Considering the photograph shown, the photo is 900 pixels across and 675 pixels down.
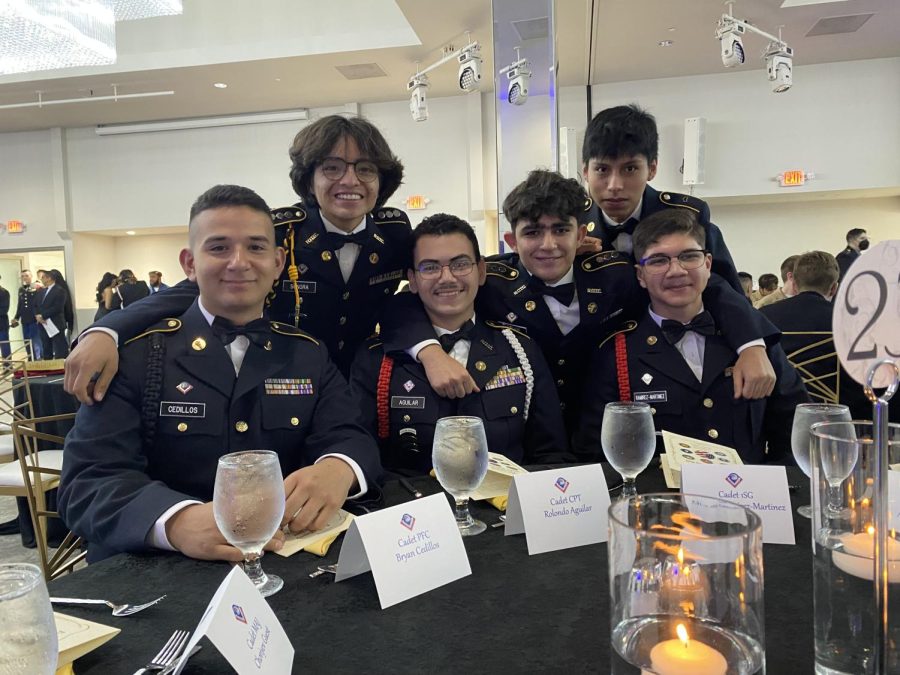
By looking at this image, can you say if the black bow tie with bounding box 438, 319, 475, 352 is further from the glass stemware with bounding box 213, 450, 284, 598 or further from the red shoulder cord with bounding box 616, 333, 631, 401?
the glass stemware with bounding box 213, 450, 284, 598

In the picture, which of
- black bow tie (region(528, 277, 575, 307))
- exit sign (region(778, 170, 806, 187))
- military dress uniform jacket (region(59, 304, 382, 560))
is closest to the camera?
military dress uniform jacket (region(59, 304, 382, 560))

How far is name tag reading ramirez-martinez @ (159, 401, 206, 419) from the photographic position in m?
1.43

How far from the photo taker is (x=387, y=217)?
230 centimetres

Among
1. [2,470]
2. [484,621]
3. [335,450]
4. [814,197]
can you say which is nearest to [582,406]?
[335,450]

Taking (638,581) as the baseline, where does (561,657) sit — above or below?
below

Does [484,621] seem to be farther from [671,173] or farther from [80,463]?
[671,173]

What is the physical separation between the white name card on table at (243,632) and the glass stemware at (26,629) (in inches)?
5.1

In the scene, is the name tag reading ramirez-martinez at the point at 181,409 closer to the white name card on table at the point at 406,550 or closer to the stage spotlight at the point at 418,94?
the white name card on table at the point at 406,550

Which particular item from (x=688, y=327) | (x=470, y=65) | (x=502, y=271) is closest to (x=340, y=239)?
(x=502, y=271)

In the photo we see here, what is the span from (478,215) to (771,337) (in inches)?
Answer: 290

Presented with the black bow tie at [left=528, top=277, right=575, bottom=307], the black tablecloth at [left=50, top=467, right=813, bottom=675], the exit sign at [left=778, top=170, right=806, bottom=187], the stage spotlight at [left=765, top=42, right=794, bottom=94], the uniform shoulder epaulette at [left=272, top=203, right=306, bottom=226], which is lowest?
the black tablecloth at [left=50, top=467, right=813, bottom=675]

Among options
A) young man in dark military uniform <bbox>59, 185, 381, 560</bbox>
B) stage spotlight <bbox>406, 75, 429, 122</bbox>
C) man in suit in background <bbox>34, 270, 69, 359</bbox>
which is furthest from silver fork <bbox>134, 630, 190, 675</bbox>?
man in suit in background <bbox>34, 270, 69, 359</bbox>

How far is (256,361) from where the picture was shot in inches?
59.4

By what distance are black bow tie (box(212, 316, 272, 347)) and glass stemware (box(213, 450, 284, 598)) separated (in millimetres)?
649
